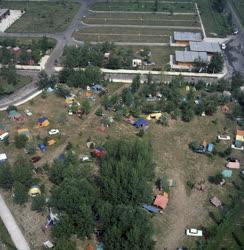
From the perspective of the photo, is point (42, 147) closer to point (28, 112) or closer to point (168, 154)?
point (28, 112)

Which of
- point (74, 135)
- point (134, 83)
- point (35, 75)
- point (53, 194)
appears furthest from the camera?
point (35, 75)

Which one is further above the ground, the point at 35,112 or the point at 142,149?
the point at 142,149

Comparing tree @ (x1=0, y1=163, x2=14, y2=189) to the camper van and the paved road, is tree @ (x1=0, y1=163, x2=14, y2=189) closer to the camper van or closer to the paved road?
the camper van

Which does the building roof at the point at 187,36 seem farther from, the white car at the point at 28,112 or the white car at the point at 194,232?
the white car at the point at 194,232

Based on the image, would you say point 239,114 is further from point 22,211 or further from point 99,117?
point 22,211

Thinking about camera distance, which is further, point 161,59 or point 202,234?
point 161,59

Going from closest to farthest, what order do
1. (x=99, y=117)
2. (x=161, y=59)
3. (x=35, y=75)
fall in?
(x=99, y=117) → (x=35, y=75) → (x=161, y=59)

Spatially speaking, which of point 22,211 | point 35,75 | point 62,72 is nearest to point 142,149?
point 22,211
